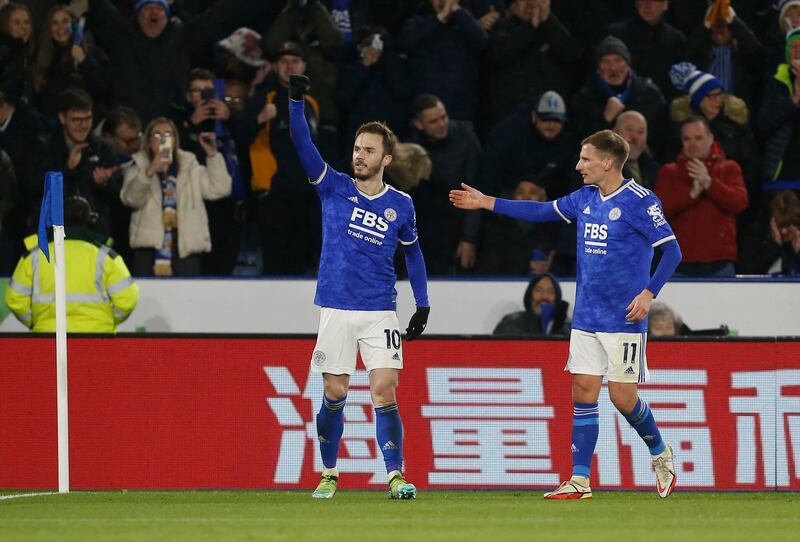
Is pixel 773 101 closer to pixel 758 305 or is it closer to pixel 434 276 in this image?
pixel 758 305

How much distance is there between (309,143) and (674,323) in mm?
4542

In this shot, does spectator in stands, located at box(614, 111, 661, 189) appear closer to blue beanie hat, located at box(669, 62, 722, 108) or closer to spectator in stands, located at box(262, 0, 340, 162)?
blue beanie hat, located at box(669, 62, 722, 108)

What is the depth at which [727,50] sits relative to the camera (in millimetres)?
15109

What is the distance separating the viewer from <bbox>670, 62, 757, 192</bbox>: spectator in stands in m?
14.4

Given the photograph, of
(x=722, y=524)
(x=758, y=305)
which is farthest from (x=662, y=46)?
(x=722, y=524)

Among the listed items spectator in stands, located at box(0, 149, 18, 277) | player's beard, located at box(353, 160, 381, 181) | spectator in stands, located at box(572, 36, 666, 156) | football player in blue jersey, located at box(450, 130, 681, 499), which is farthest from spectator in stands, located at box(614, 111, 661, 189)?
spectator in stands, located at box(0, 149, 18, 277)

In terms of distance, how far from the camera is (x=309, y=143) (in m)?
9.62

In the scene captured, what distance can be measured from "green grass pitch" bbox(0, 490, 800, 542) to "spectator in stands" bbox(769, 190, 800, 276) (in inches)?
163

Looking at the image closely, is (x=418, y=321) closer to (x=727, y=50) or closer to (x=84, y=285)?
(x=84, y=285)

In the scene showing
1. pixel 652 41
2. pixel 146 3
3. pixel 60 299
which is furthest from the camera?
pixel 652 41

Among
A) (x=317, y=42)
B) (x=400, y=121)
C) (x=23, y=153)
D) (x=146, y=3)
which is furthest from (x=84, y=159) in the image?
(x=400, y=121)

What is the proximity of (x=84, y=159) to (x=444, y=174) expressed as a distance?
3.22 metres

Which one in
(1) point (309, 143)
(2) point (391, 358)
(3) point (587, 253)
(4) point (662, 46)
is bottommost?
(2) point (391, 358)

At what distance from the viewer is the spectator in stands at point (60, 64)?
14406 millimetres
